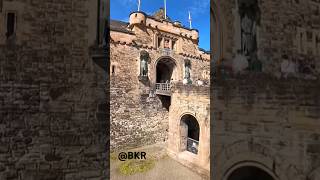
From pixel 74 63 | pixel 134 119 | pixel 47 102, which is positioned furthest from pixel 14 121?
pixel 134 119

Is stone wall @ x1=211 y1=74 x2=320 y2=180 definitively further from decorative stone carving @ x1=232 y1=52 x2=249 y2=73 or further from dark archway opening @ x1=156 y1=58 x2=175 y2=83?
dark archway opening @ x1=156 y1=58 x2=175 y2=83

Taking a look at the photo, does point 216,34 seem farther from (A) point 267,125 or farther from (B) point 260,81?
(A) point 267,125

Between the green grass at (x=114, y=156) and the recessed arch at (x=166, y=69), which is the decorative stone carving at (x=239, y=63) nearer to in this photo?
the green grass at (x=114, y=156)

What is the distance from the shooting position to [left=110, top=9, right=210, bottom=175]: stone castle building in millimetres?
14273

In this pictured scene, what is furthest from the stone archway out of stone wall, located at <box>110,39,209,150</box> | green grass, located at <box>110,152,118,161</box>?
green grass, located at <box>110,152,118,161</box>

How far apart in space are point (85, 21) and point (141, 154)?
11.6 m

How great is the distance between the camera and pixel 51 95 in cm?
408

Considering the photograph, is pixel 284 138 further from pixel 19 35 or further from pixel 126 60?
pixel 126 60

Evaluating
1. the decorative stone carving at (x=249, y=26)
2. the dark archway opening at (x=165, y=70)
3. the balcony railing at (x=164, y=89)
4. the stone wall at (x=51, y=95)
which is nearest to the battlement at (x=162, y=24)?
the dark archway opening at (x=165, y=70)

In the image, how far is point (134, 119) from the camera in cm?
1617

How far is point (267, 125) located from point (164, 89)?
1224cm

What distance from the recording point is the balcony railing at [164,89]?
1648cm

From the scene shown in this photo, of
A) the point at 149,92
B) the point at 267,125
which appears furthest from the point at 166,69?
the point at 267,125

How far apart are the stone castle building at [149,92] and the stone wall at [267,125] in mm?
7323
